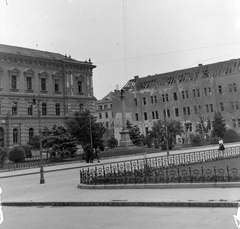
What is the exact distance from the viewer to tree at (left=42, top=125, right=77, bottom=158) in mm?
35812

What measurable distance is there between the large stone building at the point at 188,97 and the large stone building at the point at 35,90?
15.9 m

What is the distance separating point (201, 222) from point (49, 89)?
50.8 meters

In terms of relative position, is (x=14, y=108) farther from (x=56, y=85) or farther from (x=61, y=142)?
(x=61, y=142)

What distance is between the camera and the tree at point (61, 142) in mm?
35812

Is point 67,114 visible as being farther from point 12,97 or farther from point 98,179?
point 98,179

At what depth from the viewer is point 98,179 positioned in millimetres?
14172

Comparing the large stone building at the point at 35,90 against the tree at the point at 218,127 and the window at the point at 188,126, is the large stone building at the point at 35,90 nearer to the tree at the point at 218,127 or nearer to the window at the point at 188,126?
the window at the point at 188,126

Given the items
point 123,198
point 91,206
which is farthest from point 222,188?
point 91,206

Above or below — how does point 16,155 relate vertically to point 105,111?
below

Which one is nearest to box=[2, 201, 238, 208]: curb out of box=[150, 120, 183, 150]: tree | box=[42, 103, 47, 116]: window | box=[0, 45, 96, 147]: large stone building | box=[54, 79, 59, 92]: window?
box=[0, 45, 96, 147]: large stone building

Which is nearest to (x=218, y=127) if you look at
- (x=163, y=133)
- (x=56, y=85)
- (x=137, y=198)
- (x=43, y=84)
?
(x=163, y=133)

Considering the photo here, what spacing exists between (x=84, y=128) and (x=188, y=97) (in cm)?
3357

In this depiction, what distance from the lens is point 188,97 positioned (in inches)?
2579

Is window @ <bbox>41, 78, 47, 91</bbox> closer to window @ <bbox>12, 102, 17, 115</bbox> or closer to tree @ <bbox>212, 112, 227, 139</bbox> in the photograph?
window @ <bbox>12, 102, 17, 115</bbox>
